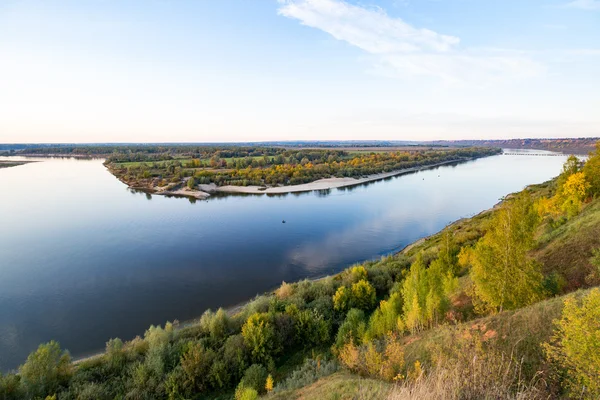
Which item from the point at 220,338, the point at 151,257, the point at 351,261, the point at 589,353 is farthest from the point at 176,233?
the point at 589,353

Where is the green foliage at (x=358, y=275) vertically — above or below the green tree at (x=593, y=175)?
below

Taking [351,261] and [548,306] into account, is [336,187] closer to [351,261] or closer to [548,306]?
[351,261]

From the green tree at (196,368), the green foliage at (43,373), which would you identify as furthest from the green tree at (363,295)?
the green foliage at (43,373)

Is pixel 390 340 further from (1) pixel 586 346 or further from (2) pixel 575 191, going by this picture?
(2) pixel 575 191

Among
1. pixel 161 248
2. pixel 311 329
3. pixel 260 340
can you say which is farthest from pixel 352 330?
pixel 161 248

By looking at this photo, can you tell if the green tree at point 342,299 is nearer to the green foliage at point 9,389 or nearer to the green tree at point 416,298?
the green tree at point 416,298

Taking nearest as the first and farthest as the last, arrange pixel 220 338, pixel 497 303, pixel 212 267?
pixel 497 303
pixel 220 338
pixel 212 267
